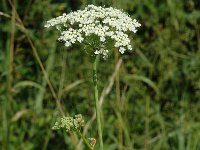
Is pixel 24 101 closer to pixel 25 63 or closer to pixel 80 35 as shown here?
pixel 25 63

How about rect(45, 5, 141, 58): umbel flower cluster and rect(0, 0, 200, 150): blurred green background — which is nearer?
rect(45, 5, 141, 58): umbel flower cluster

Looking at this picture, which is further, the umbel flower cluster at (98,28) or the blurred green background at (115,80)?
the blurred green background at (115,80)

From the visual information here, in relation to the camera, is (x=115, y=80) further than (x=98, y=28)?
Yes

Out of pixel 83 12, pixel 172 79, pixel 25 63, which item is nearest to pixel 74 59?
pixel 25 63

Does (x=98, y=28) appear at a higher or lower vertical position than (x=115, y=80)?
higher
